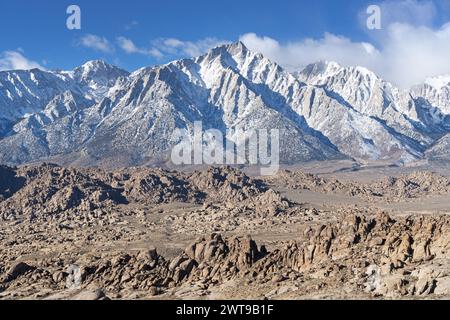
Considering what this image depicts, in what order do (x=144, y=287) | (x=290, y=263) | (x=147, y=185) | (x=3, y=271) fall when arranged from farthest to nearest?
1. (x=147, y=185)
2. (x=3, y=271)
3. (x=290, y=263)
4. (x=144, y=287)

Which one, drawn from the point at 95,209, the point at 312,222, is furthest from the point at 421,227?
the point at 95,209

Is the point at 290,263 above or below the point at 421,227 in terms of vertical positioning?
below

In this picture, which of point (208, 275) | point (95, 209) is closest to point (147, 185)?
point (95, 209)

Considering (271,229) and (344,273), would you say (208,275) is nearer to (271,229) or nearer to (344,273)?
(344,273)
